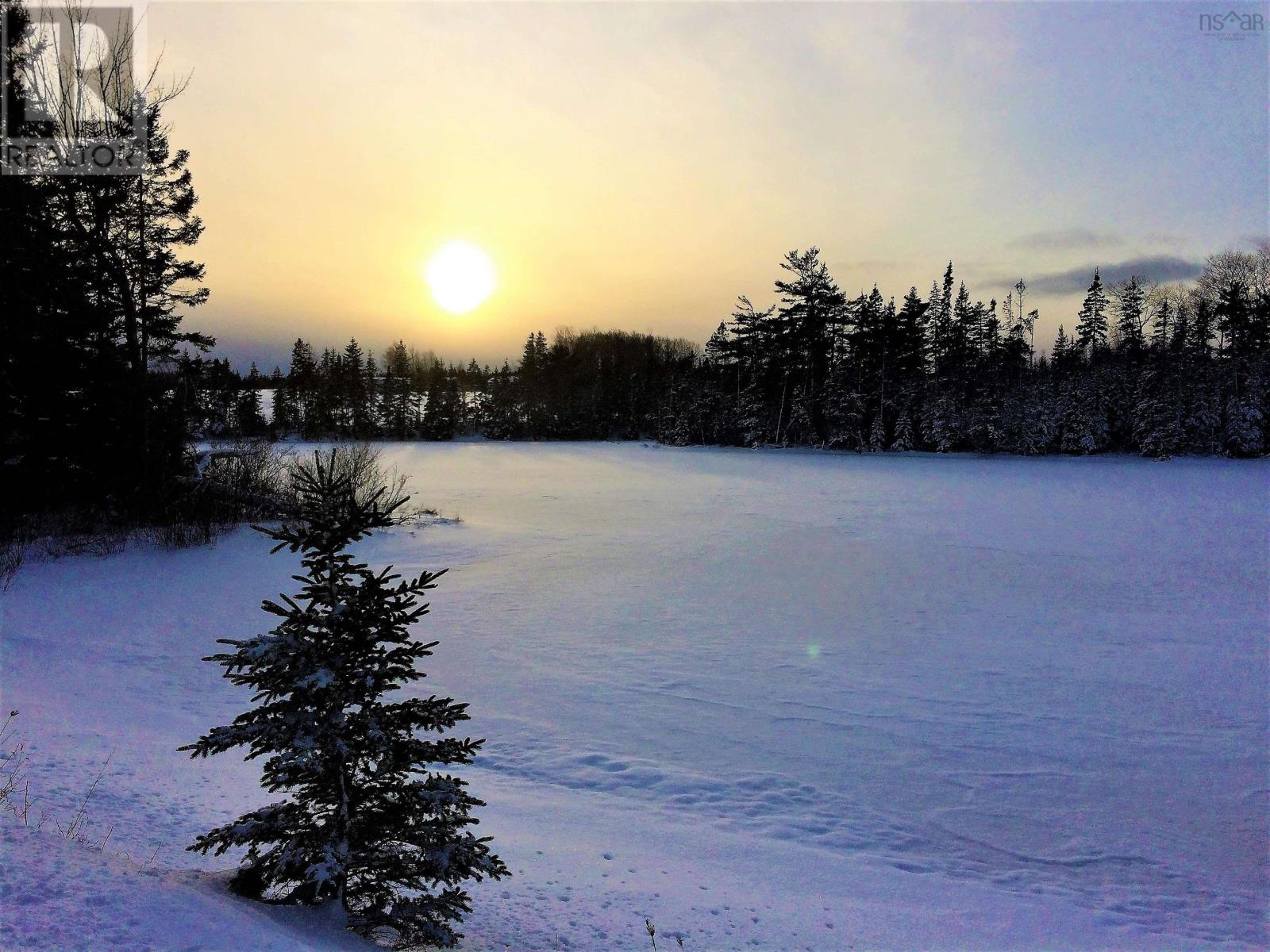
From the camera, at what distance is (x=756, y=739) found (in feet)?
23.4

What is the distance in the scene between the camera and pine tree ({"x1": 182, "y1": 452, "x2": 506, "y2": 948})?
272 centimetres

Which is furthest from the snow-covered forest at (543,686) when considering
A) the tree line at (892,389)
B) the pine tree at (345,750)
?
the tree line at (892,389)

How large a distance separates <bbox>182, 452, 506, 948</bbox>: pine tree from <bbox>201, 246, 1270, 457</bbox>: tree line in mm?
44525

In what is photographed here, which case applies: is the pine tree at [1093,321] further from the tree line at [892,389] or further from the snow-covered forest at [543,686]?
the snow-covered forest at [543,686]

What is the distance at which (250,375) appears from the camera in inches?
3260

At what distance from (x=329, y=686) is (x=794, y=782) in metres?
5.01

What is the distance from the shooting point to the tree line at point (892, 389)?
4806 centimetres

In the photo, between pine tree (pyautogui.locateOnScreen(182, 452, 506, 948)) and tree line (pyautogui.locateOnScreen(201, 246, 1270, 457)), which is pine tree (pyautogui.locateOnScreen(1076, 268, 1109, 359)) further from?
pine tree (pyautogui.locateOnScreen(182, 452, 506, 948))

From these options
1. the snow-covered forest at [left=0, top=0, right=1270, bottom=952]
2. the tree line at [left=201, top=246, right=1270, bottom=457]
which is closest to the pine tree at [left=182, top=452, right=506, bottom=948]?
the snow-covered forest at [left=0, top=0, right=1270, bottom=952]

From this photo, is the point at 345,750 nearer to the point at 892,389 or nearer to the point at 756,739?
the point at 756,739

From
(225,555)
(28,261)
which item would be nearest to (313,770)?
(225,555)

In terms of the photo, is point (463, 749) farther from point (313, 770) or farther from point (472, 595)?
point (472, 595)

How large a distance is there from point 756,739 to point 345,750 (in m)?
5.42

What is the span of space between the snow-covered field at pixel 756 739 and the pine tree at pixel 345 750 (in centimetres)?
24
